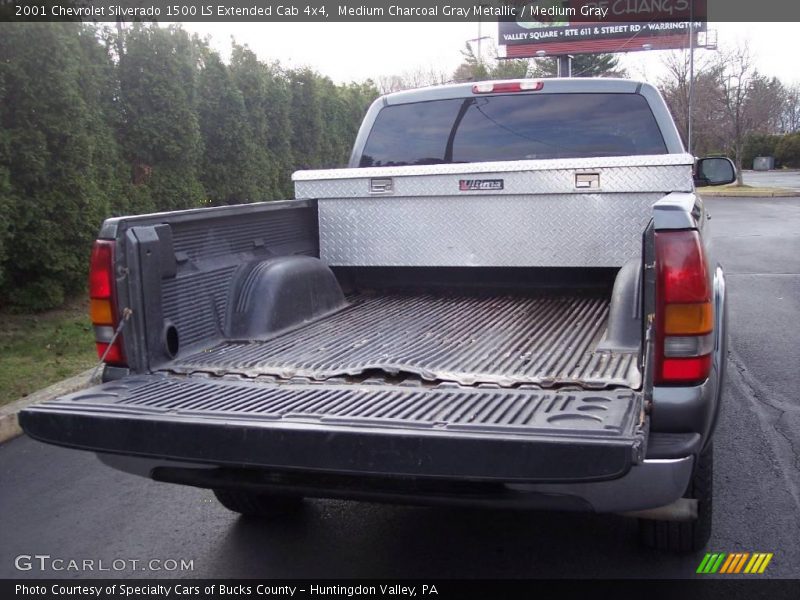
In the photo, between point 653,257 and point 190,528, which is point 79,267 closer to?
point 190,528

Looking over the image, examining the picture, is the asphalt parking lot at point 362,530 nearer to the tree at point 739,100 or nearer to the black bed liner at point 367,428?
the black bed liner at point 367,428

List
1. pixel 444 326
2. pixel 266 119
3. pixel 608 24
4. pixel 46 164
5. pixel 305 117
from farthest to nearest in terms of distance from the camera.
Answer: pixel 608 24 → pixel 305 117 → pixel 266 119 → pixel 46 164 → pixel 444 326

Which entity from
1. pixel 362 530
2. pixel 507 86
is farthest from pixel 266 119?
pixel 362 530

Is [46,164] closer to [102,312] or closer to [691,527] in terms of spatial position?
[102,312]

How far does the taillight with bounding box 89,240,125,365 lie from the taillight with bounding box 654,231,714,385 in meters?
2.12

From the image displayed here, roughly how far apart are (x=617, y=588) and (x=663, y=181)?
2.06m

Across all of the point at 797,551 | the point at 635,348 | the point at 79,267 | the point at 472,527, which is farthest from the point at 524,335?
the point at 79,267

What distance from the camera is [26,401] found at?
569 centimetres

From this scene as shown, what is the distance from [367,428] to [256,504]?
63.1 inches

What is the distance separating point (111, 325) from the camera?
3.26m

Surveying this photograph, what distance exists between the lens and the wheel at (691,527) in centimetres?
319

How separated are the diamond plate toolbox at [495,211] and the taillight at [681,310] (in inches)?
62.4

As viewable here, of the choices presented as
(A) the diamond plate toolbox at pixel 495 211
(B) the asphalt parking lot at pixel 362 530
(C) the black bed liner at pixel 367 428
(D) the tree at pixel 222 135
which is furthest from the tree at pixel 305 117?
(C) the black bed liner at pixel 367 428

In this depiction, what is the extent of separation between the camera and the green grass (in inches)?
247
